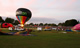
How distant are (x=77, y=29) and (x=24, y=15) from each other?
1166 inches

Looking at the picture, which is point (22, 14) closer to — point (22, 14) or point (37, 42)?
point (22, 14)

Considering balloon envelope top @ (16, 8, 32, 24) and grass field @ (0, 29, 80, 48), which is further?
balloon envelope top @ (16, 8, 32, 24)

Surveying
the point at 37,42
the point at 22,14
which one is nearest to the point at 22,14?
the point at 22,14

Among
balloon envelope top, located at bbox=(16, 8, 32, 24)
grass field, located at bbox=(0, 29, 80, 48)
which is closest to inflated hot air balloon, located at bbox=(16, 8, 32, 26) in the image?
balloon envelope top, located at bbox=(16, 8, 32, 24)

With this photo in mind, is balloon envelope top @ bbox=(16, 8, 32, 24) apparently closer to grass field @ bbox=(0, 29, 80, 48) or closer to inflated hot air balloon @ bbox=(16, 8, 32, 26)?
inflated hot air balloon @ bbox=(16, 8, 32, 26)

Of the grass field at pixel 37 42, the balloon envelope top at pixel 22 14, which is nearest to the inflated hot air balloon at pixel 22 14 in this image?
the balloon envelope top at pixel 22 14

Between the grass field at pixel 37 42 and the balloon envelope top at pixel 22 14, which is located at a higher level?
the balloon envelope top at pixel 22 14

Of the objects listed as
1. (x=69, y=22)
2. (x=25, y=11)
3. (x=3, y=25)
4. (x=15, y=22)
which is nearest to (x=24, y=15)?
(x=25, y=11)

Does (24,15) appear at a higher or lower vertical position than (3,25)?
higher

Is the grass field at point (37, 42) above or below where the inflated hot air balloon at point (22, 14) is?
below

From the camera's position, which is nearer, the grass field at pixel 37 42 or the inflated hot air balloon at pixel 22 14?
the grass field at pixel 37 42

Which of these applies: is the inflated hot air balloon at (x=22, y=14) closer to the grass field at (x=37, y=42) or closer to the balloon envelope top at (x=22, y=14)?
the balloon envelope top at (x=22, y=14)

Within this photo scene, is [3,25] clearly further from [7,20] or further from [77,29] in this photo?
[7,20]

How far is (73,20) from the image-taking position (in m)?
123
